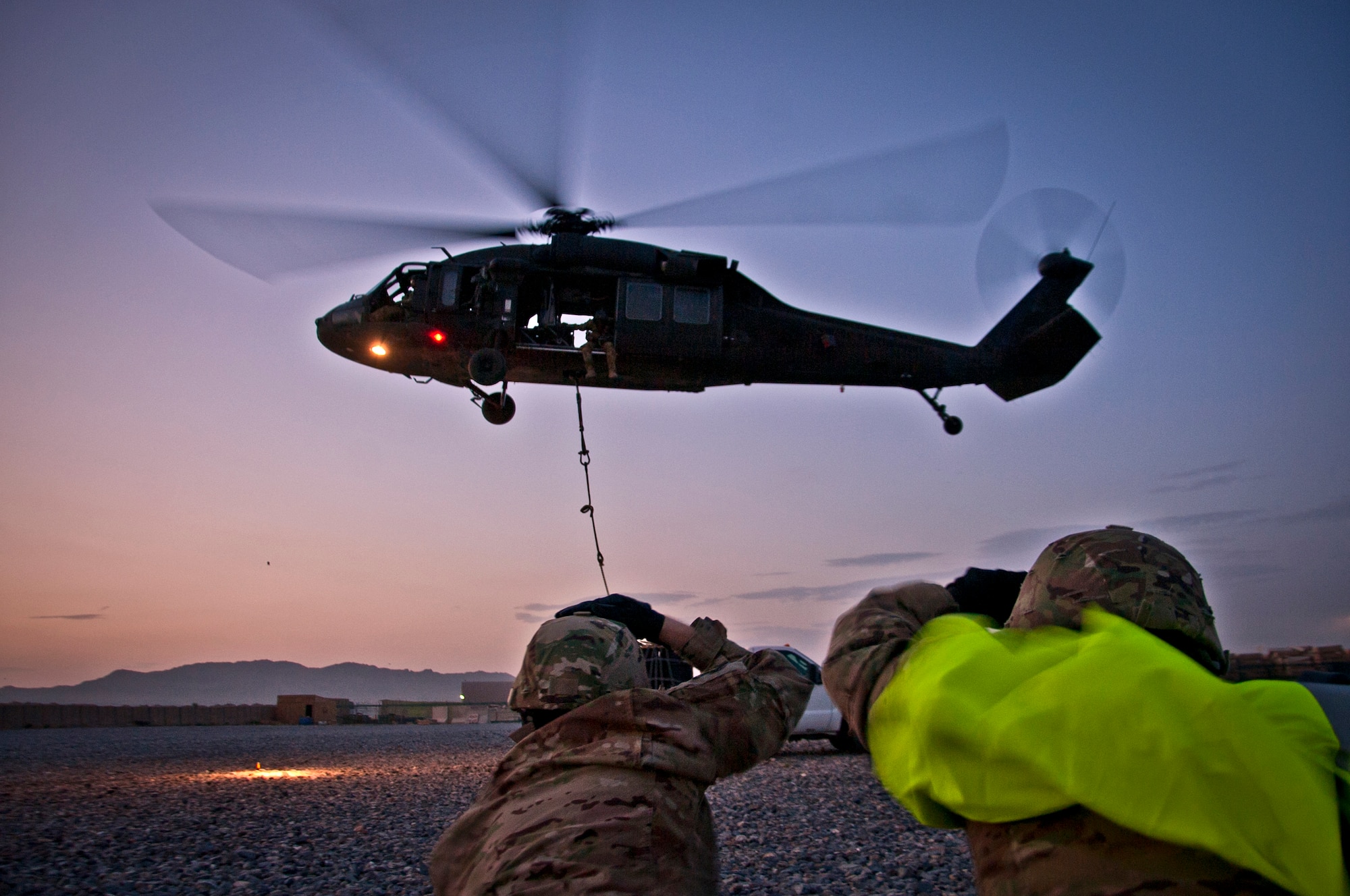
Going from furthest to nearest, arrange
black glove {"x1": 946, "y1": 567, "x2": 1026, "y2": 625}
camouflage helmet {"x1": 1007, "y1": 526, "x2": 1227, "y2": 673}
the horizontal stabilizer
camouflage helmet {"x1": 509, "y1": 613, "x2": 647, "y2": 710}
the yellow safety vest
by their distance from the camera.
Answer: the horizontal stabilizer < camouflage helmet {"x1": 509, "y1": 613, "x2": 647, "y2": 710} < black glove {"x1": 946, "y1": 567, "x2": 1026, "y2": 625} < camouflage helmet {"x1": 1007, "y1": 526, "x2": 1227, "y2": 673} < the yellow safety vest

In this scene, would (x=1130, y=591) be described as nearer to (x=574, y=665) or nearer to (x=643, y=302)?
(x=574, y=665)

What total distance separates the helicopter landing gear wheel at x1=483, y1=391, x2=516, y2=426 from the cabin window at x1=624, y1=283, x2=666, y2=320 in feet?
6.53

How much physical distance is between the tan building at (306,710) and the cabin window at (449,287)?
914 inches

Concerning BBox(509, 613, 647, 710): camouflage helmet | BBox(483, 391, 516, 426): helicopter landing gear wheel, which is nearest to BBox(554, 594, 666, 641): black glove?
BBox(509, 613, 647, 710): camouflage helmet

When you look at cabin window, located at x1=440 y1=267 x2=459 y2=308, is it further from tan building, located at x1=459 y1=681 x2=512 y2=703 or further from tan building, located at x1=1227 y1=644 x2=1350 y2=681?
tan building, located at x1=459 y1=681 x2=512 y2=703

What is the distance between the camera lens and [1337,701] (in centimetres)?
136

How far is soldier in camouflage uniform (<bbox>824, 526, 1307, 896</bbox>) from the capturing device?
4.50 ft

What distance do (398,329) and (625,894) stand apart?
Answer: 11241 millimetres

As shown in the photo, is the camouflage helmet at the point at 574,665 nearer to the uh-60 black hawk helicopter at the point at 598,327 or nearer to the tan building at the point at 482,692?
the uh-60 black hawk helicopter at the point at 598,327

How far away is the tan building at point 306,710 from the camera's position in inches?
1192

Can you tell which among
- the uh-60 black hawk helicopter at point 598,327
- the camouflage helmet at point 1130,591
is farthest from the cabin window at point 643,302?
the camouflage helmet at point 1130,591

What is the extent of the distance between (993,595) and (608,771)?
90 centimetres

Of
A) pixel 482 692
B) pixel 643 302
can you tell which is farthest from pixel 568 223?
pixel 482 692

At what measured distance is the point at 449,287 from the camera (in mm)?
11844
